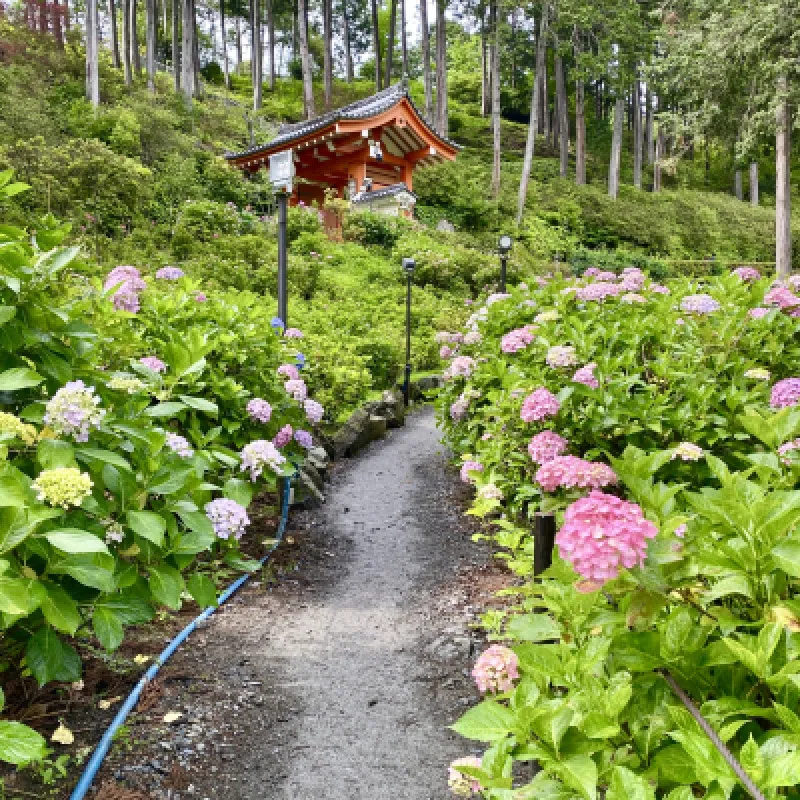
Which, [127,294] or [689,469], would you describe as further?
[127,294]

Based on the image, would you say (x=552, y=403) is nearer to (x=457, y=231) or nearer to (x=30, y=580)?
(x=30, y=580)

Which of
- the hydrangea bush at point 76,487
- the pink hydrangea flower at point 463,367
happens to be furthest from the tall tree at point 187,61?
the hydrangea bush at point 76,487

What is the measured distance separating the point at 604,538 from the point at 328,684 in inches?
88.3

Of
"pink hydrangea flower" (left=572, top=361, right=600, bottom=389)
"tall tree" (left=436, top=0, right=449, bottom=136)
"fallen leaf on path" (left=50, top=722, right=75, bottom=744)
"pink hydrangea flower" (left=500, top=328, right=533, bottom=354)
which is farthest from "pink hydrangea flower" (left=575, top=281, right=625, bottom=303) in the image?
"tall tree" (left=436, top=0, right=449, bottom=136)

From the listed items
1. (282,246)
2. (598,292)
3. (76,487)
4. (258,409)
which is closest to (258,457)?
(258,409)

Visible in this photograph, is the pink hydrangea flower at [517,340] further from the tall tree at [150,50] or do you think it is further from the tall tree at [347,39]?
the tall tree at [347,39]

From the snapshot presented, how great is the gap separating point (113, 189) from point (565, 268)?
13414 mm

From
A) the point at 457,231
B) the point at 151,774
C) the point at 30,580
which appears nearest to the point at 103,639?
the point at 30,580

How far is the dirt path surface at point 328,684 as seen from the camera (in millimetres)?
2236

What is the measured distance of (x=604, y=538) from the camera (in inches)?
37.9

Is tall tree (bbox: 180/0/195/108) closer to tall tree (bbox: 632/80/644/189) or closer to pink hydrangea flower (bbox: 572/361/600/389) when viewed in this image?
tall tree (bbox: 632/80/644/189)

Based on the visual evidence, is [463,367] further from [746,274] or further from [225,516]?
[225,516]

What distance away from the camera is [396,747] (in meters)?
2.42

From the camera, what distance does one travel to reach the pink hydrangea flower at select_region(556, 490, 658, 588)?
3.10 feet
